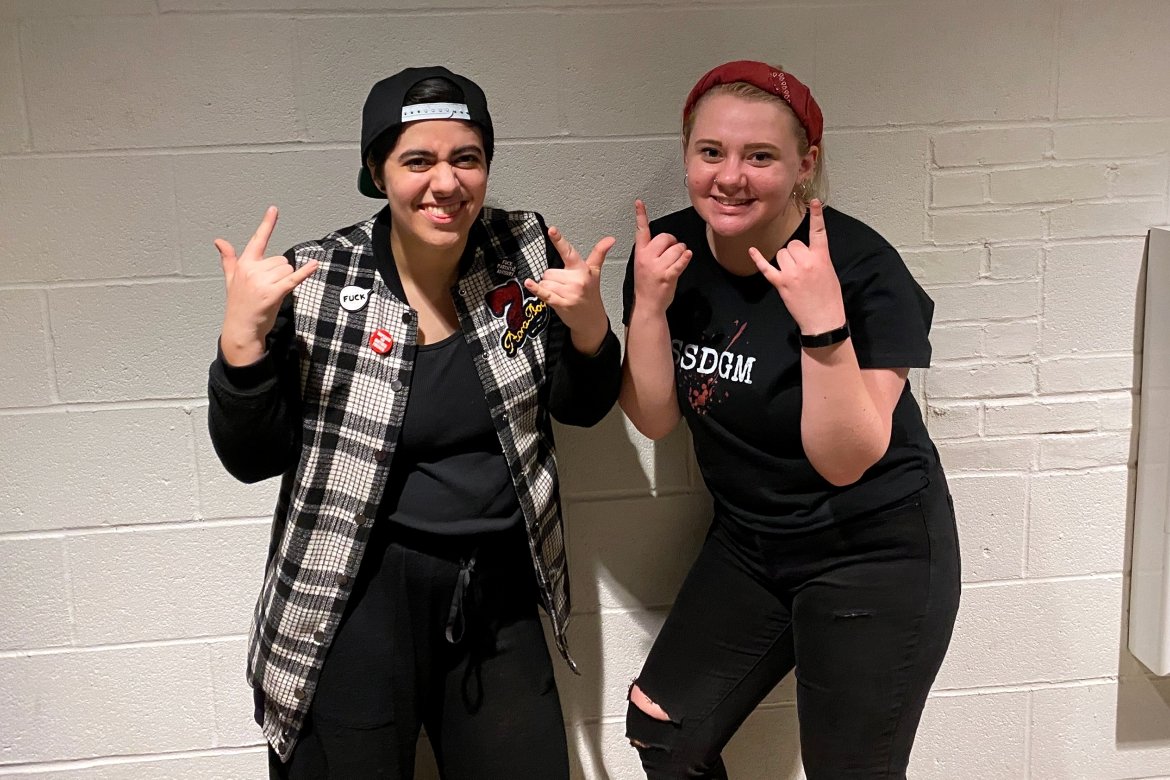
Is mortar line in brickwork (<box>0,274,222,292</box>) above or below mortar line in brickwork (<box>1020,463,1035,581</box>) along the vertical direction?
above

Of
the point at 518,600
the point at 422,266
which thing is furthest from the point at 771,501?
the point at 422,266

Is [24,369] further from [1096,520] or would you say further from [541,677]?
[1096,520]

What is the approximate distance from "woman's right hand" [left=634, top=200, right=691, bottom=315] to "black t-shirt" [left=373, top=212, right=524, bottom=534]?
0.29 m

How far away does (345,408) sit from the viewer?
63.9 inches

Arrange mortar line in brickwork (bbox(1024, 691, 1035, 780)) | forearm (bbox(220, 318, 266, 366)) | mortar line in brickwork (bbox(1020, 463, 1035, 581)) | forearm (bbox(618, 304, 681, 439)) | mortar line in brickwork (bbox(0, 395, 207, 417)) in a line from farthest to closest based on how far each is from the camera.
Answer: mortar line in brickwork (bbox(1024, 691, 1035, 780))
mortar line in brickwork (bbox(1020, 463, 1035, 581))
mortar line in brickwork (bbox(0, 395, 207, 417))
forearm (bbox(618, 304, 681, 439))
forearm (bbox(220, 318, 266, 366))

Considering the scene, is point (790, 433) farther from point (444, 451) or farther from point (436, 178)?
point (436, 178)

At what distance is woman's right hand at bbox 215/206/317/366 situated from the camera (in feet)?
4.91

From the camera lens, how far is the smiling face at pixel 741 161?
1653 mm

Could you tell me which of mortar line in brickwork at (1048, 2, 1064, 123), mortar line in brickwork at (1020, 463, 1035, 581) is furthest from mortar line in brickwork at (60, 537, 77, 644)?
mortar line in brickwork at (1048, 2, 1064, 123)

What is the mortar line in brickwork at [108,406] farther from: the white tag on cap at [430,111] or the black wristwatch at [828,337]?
the black wristwatch at [828,337]

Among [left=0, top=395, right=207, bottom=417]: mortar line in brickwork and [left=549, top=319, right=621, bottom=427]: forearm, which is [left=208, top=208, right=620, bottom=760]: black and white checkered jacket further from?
[left=0, top=395, right=207, bottom=417]: mortar line in brickwork

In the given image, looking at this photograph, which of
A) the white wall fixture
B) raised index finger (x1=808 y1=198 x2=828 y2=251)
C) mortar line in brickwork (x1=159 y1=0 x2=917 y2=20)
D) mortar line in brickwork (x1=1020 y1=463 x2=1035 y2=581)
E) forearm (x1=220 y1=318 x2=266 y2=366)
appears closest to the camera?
forearm (x1=220 y1=318 x2=266 y2=366)

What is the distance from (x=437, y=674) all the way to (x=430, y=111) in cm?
86

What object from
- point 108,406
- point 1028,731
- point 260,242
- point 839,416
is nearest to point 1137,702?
point 1028,731
